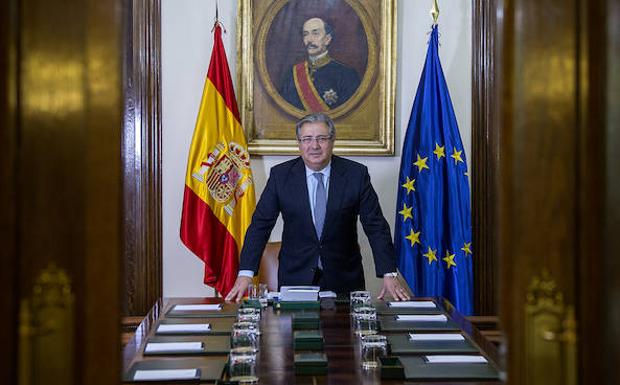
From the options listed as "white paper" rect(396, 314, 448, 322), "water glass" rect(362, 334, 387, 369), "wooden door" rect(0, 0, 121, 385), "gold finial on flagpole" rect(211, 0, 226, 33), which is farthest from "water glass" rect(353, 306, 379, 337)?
"gold finial on flagpole" rect(211, 0, 226, 33)

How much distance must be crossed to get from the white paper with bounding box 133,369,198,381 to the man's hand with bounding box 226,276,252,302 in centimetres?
141

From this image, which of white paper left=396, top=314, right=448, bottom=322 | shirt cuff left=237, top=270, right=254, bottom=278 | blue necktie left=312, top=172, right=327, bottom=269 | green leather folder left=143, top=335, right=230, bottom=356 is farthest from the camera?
blue necktie left=312, top=172, right=327, bottom=269

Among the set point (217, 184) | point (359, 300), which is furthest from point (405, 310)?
point (217, 184)

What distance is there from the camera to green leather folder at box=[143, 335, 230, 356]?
9.39ft

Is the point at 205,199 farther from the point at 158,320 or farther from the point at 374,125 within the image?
the point at 158,320

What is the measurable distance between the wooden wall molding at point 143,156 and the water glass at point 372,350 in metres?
3.05

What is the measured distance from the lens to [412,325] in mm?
3350

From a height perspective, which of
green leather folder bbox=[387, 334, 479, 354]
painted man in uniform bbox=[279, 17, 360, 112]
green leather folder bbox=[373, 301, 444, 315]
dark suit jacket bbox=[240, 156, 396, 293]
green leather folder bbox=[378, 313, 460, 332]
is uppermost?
painted man in uniform bbox=[279, 17, 360, 112]

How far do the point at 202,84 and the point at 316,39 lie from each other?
2.97ft

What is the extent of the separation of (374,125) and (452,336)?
284 cm

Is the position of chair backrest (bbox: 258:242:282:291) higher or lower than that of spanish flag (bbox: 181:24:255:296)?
lower

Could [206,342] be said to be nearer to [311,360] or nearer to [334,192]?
[311,360]

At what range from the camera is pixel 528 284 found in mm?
1478

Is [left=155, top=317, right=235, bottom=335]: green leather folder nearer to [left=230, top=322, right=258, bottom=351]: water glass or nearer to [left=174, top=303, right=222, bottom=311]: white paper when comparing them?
[left=174, top=303, right=222, bottom=311]: white paper
